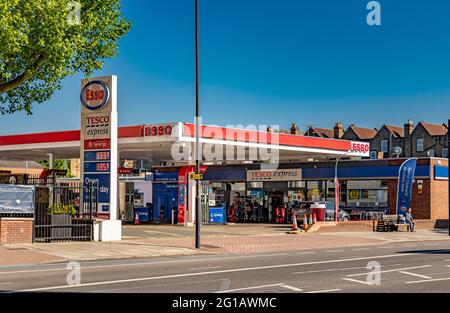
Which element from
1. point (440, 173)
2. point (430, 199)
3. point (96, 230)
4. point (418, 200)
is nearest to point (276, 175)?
point (418, 200)

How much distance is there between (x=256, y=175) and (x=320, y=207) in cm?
1036

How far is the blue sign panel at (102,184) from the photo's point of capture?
27219mm

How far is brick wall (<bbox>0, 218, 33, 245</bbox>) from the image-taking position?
23578 millimetres

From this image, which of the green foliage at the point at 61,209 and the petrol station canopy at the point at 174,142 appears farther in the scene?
the petrol station canopy at the point at 174,142

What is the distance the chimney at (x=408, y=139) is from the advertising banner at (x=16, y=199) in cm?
7030

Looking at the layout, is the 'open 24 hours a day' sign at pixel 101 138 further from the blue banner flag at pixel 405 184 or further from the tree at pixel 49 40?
the blue banner flag at pixel 405 184

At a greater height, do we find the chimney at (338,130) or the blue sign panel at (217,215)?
the chimney at (338,130)

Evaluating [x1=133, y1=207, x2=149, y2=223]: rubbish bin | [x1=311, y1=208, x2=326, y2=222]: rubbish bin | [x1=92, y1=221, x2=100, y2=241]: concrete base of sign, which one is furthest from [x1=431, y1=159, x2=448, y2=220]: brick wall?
[x1=92, y1=221, x2=100, y2=241]: concrete base of sign

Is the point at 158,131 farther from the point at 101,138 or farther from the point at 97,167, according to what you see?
the point at 97,167

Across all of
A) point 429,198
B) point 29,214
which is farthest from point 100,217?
point 429,198

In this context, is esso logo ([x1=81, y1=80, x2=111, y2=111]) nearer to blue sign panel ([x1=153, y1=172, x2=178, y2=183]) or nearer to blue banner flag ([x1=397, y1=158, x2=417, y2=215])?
blue sign panel ([x1=153, y1=172, x2=178, y2=183])

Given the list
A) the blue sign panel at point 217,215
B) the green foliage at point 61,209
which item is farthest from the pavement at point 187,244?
the blue sign panel at point 217,215

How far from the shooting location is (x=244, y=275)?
634 inches
